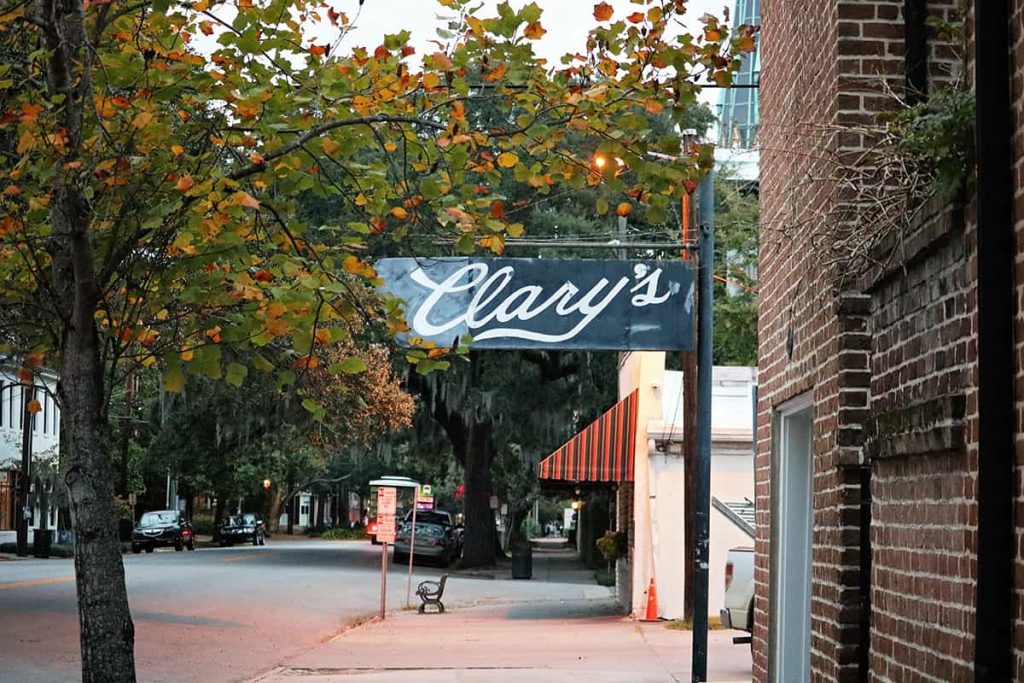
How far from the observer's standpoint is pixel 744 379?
82.8 feet

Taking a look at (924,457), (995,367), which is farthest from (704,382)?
(995,367)

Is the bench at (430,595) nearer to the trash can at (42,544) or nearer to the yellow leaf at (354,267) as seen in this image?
the yellow leaf at (354,267)

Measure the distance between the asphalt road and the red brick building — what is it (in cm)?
938

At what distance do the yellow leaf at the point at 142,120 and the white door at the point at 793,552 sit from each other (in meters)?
4.10

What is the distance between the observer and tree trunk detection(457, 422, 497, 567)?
45.1 m

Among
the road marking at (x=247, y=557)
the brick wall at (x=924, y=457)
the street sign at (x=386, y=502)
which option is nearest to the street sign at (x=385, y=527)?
the street sign at (x=386, y=502)

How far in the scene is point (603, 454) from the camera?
2512 centimetres

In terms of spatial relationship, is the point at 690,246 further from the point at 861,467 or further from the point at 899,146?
the point at 899,146

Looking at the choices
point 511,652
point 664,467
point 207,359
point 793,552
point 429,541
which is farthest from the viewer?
point 429,541

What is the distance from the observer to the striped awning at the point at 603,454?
24.7 metres

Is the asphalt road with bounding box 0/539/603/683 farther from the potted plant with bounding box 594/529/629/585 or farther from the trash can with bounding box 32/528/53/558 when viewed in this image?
the trash can with bounding box 32/528/53/558

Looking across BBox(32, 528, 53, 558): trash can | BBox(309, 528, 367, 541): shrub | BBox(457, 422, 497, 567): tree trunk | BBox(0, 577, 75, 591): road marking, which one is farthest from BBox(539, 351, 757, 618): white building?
BBox(309, 528, 367, 541): shrub

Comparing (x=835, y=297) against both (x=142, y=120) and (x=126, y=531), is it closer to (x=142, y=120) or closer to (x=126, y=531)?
(x=142, y=120)

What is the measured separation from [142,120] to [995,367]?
15.9 feet
